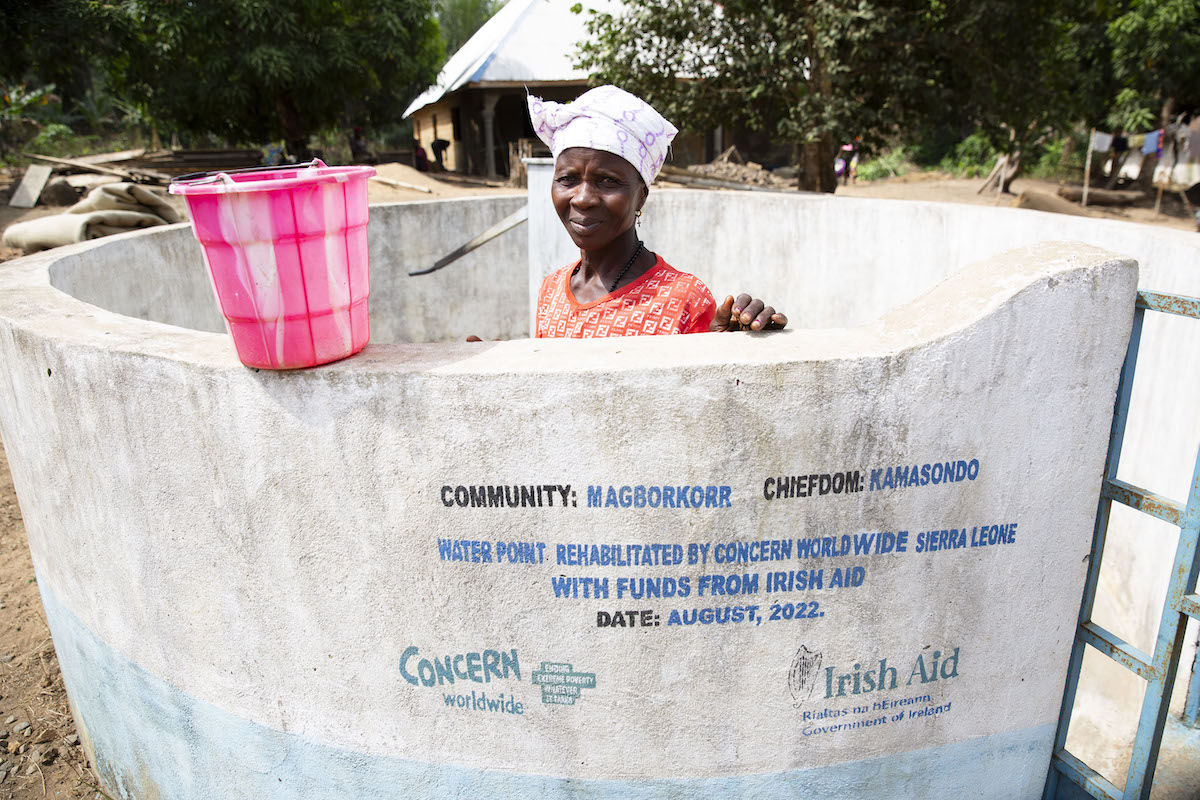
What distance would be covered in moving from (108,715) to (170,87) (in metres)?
14.2

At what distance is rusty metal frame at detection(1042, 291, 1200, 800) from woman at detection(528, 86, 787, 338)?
3.23 ft

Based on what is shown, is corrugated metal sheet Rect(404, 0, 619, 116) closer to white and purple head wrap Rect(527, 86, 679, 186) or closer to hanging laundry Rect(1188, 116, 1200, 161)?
hanging laundry Rect(1188, 116, 1200, 161)

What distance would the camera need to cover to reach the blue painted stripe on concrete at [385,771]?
6.18 ft

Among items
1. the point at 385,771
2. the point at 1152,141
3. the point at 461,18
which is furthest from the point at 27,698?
the point at 461,18

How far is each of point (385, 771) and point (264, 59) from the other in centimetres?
1318

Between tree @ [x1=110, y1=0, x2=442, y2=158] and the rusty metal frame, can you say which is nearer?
the rusty metal frame

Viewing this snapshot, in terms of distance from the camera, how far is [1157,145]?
14.6 meters

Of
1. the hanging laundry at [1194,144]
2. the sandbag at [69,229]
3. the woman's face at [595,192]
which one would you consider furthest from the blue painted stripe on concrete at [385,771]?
the hanging laundry at [1194,144]

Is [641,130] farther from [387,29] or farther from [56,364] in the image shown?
[387,29]

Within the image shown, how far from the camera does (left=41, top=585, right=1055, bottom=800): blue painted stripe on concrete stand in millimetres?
1884

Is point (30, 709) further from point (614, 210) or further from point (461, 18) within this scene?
point (461, 18)

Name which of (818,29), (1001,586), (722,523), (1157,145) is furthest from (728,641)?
(1157,145)

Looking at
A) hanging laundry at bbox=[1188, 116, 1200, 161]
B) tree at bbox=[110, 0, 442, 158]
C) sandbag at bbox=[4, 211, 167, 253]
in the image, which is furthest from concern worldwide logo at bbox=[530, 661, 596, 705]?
hanging laundry at bbox=[1188, 116, 1200, 161]

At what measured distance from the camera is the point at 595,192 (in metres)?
2.31
